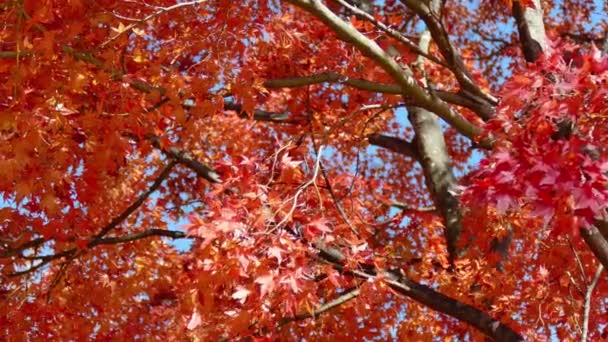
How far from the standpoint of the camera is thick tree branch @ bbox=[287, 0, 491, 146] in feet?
12.6

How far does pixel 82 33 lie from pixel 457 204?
4153 millimetres

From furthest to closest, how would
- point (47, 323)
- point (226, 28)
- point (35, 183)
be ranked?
point (47, 323)
point (226, 28)
point (35, 183)

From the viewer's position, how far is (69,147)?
4.77 metres

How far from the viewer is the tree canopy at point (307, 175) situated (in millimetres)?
3387

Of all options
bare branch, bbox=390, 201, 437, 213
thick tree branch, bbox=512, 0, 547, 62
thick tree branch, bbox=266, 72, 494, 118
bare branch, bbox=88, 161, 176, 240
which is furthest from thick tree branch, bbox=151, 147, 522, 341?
bare branch, bbox=390, 201, 437, 213

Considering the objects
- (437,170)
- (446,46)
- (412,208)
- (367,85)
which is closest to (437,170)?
(437,170)

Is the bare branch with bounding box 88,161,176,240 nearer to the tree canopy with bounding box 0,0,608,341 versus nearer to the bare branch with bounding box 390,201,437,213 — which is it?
the tree canopy with bounding box 0,0,608,341

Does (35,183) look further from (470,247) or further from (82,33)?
(470,247)

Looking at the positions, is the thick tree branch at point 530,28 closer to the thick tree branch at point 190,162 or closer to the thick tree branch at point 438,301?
the thick tree branch at point 438,301

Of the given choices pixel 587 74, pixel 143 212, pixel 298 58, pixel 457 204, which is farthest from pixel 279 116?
pixel 587 74

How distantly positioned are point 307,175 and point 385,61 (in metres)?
1.26

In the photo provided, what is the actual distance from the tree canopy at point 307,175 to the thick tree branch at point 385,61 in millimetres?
12

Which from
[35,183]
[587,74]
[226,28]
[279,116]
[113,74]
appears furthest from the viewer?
[279,116]

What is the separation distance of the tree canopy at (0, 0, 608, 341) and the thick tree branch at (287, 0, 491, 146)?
0.04 ft
